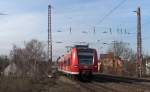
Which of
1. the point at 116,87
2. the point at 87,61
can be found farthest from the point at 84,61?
the point at 116,87

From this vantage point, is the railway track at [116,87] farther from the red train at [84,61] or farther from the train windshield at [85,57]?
the train windshield at [85,57]

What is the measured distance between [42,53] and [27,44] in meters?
7.49

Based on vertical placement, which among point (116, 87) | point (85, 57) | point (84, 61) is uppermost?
point (85, 57)

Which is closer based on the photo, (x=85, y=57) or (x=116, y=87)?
(x=116, y=87)

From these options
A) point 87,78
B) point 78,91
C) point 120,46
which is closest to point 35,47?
point 120,46

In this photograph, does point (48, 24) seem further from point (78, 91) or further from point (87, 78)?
point (78, 91)

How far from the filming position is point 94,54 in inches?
1650

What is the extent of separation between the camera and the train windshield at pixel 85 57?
4175 cm

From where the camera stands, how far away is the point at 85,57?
4194 cm

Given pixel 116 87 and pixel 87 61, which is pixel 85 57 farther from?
pixel 116 87

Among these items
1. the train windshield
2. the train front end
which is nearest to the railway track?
the train front end

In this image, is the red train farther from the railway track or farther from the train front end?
the railway track

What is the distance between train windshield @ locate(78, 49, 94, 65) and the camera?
41.8 meters

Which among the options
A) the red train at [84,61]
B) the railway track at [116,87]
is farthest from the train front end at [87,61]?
the railway track at [116,87]
